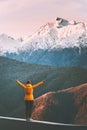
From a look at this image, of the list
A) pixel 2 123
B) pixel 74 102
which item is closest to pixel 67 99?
pixel 74 102

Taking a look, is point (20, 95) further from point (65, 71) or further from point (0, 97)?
point (65, 71)

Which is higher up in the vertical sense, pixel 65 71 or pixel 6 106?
pixel 65 71

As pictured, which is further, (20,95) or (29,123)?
(20,95)

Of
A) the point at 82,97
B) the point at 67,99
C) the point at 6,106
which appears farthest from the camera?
the point at 6,106

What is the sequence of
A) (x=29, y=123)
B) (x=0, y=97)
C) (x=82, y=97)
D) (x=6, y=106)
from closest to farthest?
1. (x=29, y=123)
2. (x=82, y=97)
3. (x=6, y=106)
4. (x=0, y=97)

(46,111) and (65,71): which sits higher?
(65,71)

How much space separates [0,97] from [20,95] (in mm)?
8972

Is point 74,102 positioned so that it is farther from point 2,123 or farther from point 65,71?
point 2,123

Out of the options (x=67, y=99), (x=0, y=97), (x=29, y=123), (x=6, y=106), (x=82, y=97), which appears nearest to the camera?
(x=29, y=123)

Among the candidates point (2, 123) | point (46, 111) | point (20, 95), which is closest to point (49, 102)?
point (46, 111)

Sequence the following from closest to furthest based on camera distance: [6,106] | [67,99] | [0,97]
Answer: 1. [67,99]
2. [6,106]
3. [0,97]

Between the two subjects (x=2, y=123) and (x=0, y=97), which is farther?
(x=0, y=97)

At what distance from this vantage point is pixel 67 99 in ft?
472

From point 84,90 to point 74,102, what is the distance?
7.65m
